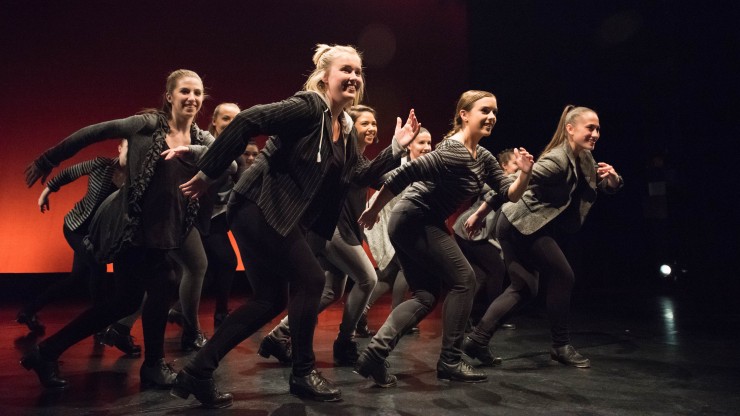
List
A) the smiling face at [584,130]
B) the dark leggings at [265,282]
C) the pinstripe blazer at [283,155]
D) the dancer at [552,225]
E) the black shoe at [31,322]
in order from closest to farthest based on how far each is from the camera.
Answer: the pinstripe blazer at [283,155], the dark leggings at [265,282], the dancer at [552,225], the smiling face at [584,130], the black shoe at [31,322]

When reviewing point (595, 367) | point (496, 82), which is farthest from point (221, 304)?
point (496, 82)

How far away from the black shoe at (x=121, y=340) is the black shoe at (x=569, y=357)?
2226 millimetres

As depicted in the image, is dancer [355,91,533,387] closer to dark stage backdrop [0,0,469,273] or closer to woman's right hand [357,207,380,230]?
woman's right hand [357,207,380,230]

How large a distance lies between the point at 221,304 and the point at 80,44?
3.10 metres

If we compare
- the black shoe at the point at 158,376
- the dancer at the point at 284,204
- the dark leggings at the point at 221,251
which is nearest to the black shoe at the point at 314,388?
the dancer at the point at 284,204

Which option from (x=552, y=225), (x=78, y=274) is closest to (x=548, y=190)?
(x=552, y=225)

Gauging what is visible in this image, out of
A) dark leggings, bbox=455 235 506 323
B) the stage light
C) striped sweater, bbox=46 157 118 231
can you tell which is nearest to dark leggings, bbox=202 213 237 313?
striped sweater, bbox=46 157 118 231

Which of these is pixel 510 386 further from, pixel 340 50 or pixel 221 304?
pixel 221 304

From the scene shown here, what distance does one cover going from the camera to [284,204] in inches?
90.9

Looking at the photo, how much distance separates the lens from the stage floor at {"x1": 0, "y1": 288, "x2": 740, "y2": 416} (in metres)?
2.44

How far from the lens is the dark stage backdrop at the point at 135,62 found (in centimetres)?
585

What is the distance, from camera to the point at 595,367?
323cm

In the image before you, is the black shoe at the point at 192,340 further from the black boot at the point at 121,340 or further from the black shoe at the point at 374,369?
the black shoe at the point at 374,369

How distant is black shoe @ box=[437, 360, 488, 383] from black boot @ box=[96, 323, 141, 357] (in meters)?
1.69
